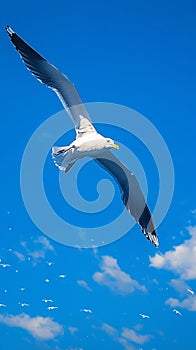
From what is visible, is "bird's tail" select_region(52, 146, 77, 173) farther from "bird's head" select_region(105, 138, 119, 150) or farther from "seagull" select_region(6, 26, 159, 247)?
"bird's head" select_region(105, 138, 119, 150)

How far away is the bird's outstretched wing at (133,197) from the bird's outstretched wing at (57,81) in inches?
53.7

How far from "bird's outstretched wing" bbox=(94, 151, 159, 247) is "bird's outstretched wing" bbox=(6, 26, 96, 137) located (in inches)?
53.7

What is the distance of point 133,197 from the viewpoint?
47.1 ft

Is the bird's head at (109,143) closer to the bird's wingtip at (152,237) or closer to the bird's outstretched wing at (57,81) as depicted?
the bird's outstretched wing at (57,81)

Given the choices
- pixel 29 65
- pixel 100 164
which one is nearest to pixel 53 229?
pixel 100 164

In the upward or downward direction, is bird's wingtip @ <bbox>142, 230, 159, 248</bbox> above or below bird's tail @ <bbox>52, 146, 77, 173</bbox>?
above

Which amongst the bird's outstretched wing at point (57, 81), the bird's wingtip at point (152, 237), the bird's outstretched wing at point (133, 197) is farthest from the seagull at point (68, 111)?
the bird's wingtip at point (152, 237)

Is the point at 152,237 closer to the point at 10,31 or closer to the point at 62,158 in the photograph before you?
the point at 62,158

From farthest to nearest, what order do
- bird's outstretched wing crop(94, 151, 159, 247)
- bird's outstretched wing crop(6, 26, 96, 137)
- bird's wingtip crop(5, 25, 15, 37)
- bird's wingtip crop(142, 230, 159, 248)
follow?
1. bird's wingtip crop(142, 230, 159, 248)
2. bird's outstretched wing crop(94, 151, 159, 247)
3. bird's outstretched wing crop(6, 26, 96, 137)
4. bird's wingtip crop(5, 25, 15, 37)

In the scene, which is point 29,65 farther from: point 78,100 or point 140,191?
point 140,191

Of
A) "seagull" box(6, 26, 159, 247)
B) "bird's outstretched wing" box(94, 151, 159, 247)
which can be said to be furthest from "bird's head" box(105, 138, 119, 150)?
"bird's outstretched wing" box(94, 151, 159, 247)

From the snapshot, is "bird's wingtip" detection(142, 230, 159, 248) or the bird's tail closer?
the bird's tail

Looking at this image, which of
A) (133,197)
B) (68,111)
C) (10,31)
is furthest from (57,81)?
(133,197)

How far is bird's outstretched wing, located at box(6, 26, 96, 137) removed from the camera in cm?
1259
